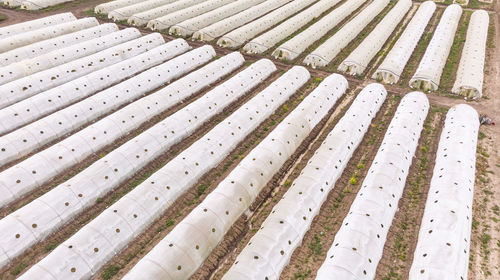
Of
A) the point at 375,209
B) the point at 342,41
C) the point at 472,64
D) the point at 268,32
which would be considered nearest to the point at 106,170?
the point at 375,209

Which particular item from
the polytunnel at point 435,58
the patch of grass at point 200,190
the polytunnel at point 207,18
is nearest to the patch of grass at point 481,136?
the polytunnel at point 435,58

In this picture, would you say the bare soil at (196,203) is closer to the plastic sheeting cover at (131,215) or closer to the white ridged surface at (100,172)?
the plastic sheeting cover at (131,215)

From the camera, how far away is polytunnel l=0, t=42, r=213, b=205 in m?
27.2

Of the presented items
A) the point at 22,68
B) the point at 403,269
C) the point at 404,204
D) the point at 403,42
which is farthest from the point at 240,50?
the point at 403,269

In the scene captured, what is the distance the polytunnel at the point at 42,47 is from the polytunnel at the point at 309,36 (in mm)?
32275

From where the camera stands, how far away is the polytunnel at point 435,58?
143 ft

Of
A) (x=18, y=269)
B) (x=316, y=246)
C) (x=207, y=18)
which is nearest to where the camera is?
(x=18, y=269)

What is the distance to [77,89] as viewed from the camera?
39469 millimetres

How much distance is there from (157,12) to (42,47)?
24569 millimetres

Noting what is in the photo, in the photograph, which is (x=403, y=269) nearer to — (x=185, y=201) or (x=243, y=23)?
(x=185, y=201)

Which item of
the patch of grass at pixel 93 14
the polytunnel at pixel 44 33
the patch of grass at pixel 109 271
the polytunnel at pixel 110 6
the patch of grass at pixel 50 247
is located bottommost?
the patch of grass at pixel 50 247

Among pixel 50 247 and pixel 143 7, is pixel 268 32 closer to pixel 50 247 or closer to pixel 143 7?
pixel 143 7

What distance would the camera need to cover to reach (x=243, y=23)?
6456 cm

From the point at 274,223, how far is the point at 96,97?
2738cm
